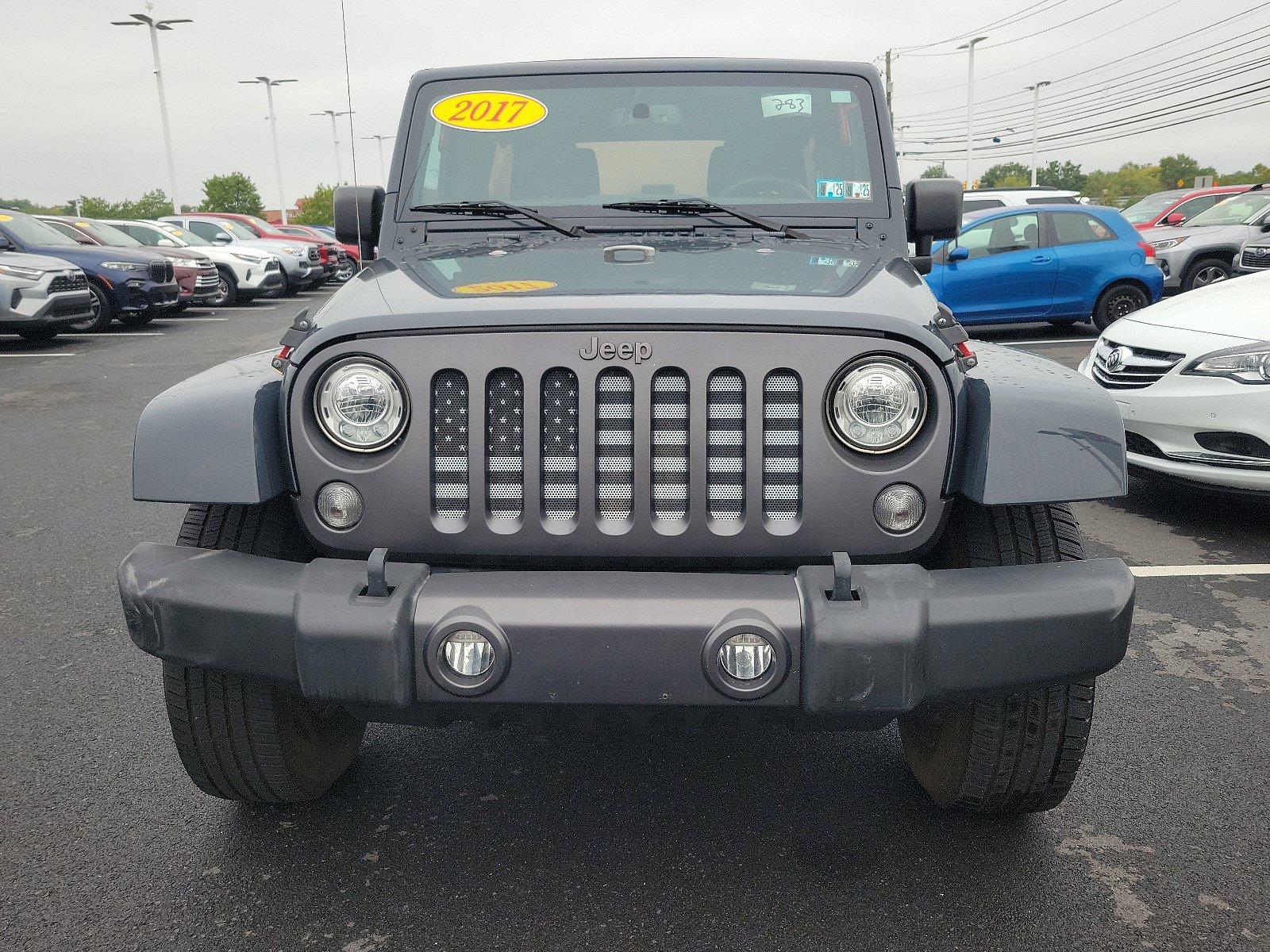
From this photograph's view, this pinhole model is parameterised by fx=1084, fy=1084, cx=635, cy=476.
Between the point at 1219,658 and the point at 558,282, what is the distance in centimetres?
267

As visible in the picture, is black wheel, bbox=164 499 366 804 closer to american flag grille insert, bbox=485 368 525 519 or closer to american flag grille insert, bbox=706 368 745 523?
american flag grille insert, bbox=485 368 525 519

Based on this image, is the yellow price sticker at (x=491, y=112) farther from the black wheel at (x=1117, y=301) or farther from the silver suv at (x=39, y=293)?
the silver suv at (x=39, y=293)

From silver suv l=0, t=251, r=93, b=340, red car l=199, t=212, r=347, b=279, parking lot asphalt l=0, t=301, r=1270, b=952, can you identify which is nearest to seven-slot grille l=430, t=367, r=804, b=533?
parking lot asphalt l=0, t=301, r=1270, b=952

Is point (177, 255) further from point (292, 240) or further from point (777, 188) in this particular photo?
point (777, 188)

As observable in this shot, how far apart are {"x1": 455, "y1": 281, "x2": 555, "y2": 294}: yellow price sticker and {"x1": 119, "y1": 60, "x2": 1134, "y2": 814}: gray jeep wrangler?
12 mm

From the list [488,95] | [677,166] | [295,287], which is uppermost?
[488,95]

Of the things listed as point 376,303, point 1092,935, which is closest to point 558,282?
point 376,303

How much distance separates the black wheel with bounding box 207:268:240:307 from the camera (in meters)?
19.2

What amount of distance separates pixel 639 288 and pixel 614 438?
0.37 metres

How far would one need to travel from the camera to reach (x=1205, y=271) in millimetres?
14289

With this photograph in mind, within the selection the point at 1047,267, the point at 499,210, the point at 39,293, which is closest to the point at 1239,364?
the point at 499,210

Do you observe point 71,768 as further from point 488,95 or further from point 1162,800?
point 1162,800

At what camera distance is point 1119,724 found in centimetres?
315

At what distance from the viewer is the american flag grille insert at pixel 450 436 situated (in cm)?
213
